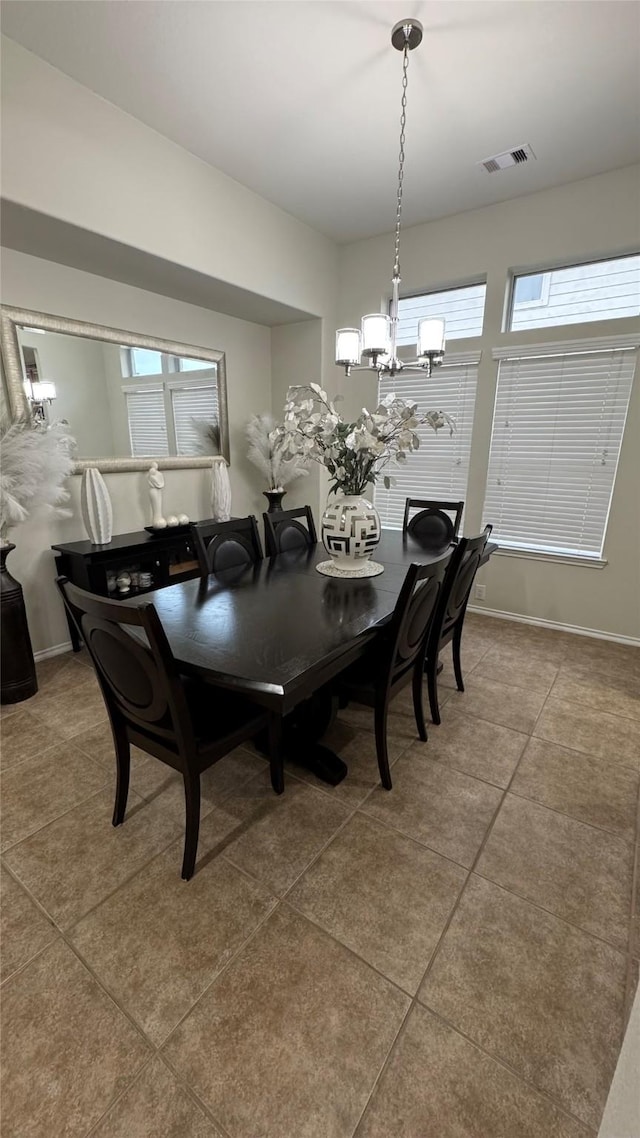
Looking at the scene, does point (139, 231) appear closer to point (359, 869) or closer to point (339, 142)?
point (339, 142)

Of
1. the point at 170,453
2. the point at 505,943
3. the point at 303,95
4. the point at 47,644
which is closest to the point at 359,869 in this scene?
the point at 505,943

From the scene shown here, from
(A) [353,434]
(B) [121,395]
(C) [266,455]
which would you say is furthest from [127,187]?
(C) [266,455]

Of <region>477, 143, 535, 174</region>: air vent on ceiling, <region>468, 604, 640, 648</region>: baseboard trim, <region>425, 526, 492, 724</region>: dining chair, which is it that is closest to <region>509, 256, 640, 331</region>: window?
<region>477, 143, 535, 174</region>: air vent on ceiling

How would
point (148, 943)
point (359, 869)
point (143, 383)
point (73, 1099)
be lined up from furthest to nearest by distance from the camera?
point (143, 383) < point (359, 869) < point (148, 943) < point (73, 1099)

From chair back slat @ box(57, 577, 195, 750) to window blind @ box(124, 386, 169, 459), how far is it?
7.70 ft

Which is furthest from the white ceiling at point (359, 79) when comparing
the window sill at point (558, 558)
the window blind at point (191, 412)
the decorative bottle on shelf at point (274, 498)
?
the window sill at point (558, 558)

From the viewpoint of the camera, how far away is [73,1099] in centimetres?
102

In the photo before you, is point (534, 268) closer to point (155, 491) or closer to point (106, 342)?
point (106, 342)

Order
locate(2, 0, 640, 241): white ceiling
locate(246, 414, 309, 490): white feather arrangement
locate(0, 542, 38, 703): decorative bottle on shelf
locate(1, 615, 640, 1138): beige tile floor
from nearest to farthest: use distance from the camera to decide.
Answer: locate(1, 615, 640, 1138): beige tile floor → locate(2, 0, 640, 241): white ceiling → locate(0, 542, 38, 703): decorative bottle on shelf → locate(246, 414, 309, 490): white feather arrangement

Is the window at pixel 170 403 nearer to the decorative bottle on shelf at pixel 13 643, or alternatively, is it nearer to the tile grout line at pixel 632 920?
the decorative bottle on shelf at pixel 13 643

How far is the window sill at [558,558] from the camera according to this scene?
3346mm

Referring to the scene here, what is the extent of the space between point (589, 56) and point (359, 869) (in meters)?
3.62

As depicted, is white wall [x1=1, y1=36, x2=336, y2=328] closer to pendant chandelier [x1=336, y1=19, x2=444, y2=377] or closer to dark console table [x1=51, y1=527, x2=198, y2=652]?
pendant chandelier [x1=336, y1=19, x2=444, y2=377]

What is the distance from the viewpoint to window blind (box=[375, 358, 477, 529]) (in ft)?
12.2
